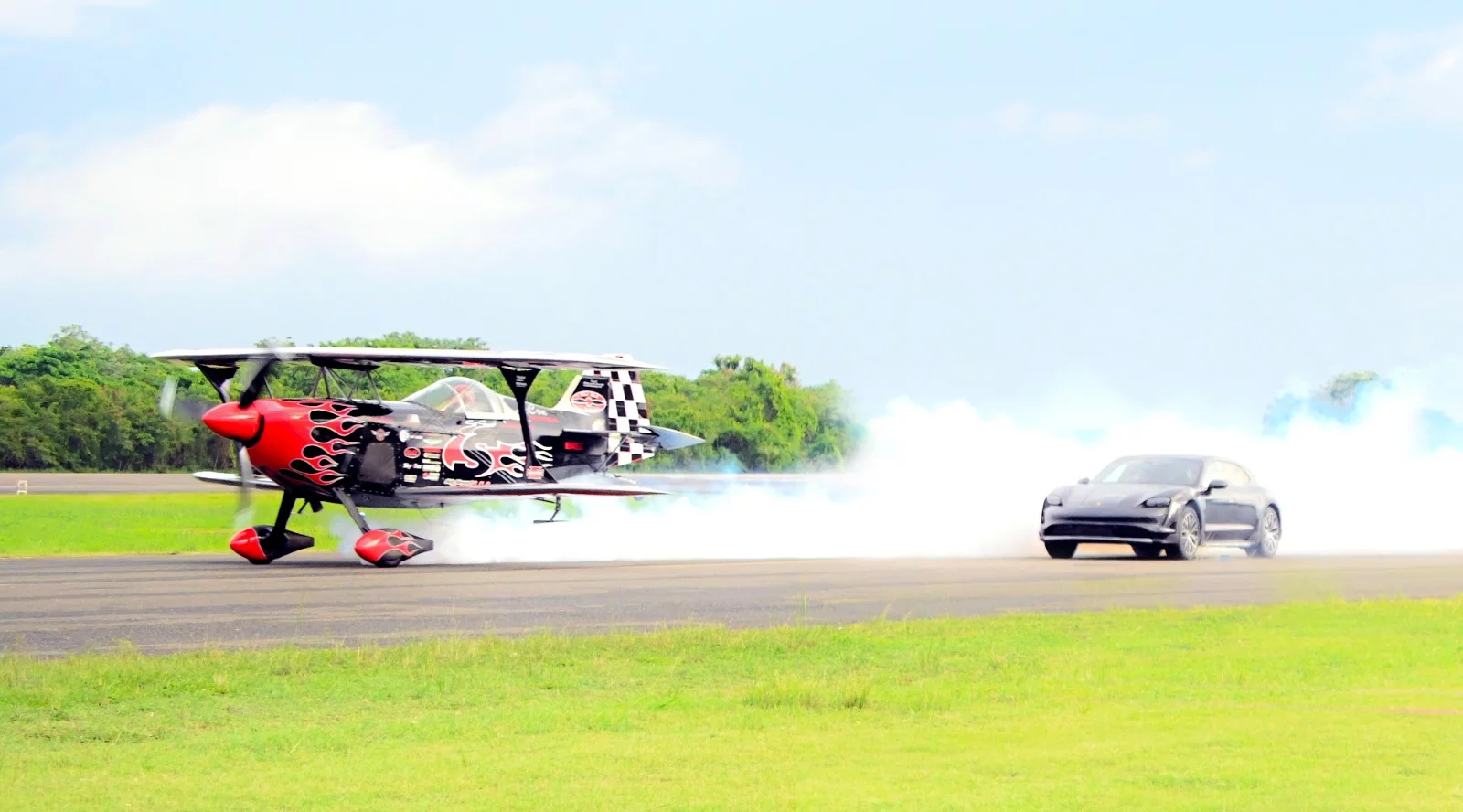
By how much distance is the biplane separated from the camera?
2534 cm

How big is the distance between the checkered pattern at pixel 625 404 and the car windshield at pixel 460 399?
312 centimetres

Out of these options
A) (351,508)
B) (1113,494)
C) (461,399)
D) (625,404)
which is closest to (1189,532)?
(1113,494)

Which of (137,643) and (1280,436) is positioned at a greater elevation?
(1280,436)

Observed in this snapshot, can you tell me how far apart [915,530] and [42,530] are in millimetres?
18209

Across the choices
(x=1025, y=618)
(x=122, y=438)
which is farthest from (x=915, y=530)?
(x=122, y=438)

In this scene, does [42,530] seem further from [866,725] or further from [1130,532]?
[866,725]

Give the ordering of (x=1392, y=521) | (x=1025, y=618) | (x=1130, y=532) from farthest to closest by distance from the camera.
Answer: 1. (x=1392, y=521)
2. (x=1130, y=532)
3. (x=1025, y=618)

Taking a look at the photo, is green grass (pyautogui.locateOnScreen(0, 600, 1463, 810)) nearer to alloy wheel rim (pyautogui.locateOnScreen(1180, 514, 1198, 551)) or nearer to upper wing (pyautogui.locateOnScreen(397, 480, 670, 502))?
alloy wheel rim (pyautogui.locateOnScreen(1180, 514, 1198, 551))

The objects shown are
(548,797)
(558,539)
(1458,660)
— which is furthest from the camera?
(558,539)

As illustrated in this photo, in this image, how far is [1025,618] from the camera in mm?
15164

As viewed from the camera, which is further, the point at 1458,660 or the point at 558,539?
the point at 558,539

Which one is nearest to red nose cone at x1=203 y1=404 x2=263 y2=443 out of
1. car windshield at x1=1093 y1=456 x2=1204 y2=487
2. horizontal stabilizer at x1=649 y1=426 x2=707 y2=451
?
horizontal stabilizer at x1=649 y1=426 x2=707 y2=451

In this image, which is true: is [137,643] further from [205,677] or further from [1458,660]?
[1458,660]

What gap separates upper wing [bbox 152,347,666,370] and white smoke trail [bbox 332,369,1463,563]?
11.4 feet
